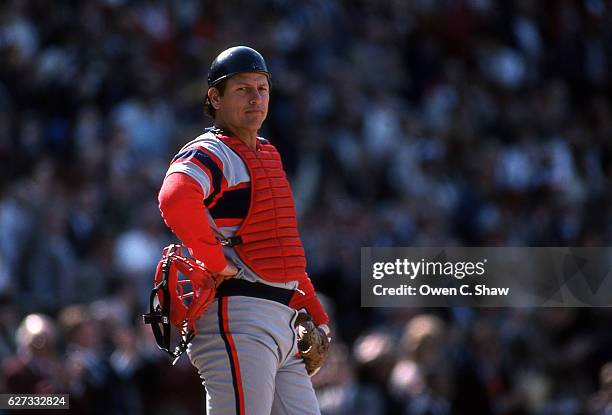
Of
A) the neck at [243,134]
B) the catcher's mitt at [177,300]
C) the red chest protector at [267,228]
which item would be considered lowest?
the catcher's mitt at [177,300]

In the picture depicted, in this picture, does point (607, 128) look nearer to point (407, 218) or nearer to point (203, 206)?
point (407, 218)

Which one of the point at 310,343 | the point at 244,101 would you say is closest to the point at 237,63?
the point at 244,101

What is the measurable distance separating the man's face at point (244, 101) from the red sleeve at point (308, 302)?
0.62 metres

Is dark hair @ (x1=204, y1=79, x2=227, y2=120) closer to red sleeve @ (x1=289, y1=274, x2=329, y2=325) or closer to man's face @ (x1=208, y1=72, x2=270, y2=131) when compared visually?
man's face @ (x1=208, y1=72, x2=270, y2=131)

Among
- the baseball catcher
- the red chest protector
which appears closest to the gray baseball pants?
the baseball catcher

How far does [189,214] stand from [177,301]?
402mm

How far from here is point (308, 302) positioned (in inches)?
185

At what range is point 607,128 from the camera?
13.5 m

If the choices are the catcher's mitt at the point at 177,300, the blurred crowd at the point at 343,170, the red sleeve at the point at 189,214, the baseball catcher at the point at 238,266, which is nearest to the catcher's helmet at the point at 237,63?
the baseball catcher at the point at 238,266

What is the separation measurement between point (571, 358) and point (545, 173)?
3.19m

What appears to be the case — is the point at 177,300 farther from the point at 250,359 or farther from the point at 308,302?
the point at 308,302

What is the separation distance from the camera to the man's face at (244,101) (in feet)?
14.8

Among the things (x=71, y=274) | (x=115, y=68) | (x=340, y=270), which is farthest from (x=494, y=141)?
(x=71, y=274)

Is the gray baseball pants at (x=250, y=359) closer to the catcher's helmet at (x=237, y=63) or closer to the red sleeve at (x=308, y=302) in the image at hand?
the red sleeve at (x=308, y=302)
